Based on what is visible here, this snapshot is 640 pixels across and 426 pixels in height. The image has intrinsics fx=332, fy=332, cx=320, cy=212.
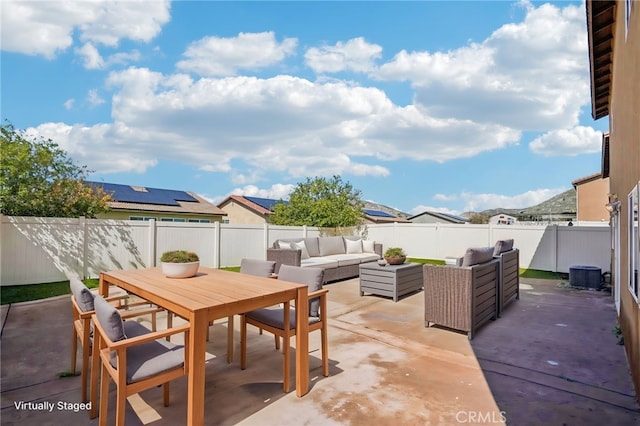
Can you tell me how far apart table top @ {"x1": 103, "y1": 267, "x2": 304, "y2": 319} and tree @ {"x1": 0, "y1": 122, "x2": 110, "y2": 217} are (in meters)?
6.26

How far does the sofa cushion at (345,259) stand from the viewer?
8702 millimetres

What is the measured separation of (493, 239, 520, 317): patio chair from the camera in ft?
18.0

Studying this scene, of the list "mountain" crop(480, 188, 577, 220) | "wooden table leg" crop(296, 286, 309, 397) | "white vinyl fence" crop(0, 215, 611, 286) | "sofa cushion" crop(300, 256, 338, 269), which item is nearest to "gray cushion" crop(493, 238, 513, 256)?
"sofa cushion" crop(300, 256, 338, 269)

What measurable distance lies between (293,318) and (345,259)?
5.74 metres

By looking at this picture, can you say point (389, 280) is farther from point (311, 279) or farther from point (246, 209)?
point (246, 209)

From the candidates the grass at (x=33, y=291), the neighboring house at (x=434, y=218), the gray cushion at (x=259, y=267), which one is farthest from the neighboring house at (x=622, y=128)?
the neighboring house at (x=434, y=218)

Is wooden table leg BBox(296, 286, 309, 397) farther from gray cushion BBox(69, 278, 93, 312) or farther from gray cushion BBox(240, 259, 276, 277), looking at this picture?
gray cushion BBox(69, 278, 93, 312)

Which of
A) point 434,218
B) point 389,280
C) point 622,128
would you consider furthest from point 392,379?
point 434,218

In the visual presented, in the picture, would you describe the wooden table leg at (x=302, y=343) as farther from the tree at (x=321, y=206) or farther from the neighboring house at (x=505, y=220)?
the neighboring house at (x=505, y=220)

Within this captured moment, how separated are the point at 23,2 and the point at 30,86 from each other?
2.85 metres

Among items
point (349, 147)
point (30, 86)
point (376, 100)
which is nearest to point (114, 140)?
point (30, 86)

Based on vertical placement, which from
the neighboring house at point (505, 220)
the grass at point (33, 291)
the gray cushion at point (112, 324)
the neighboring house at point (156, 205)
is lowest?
the grass at point (33, 291)

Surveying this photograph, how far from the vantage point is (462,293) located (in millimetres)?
4434

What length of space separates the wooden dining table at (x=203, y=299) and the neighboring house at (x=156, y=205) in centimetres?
1217
